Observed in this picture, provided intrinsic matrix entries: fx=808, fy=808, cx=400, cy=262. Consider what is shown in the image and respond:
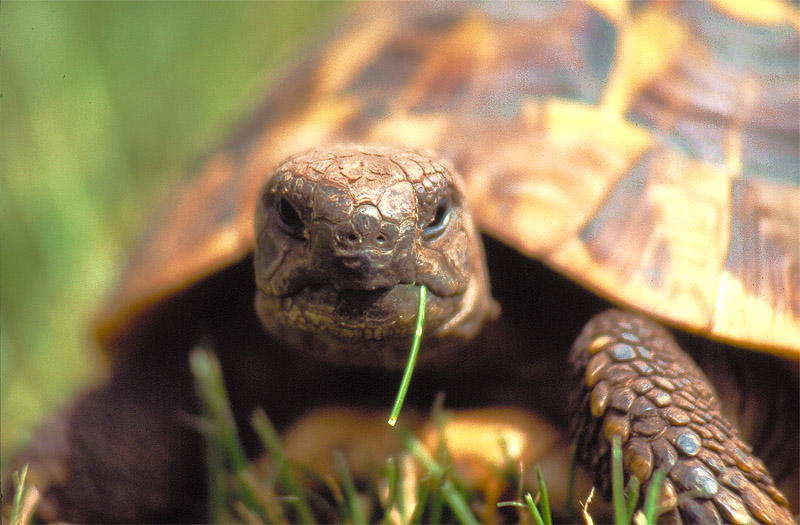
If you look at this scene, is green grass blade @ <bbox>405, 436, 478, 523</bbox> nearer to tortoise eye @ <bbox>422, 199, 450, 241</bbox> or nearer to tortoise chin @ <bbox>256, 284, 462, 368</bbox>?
tortoise chin @ <bbox>256, 284, 462, 368</bbox>

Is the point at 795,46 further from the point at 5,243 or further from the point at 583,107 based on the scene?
the point at 5,243

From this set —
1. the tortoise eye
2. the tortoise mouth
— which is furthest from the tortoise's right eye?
the tortoise eye

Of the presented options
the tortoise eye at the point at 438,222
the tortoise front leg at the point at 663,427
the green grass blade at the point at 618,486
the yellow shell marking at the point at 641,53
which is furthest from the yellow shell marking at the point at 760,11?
the green grass blade at the point at 618,486

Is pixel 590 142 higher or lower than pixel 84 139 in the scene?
higher

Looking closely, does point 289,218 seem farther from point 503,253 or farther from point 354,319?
point 503,253

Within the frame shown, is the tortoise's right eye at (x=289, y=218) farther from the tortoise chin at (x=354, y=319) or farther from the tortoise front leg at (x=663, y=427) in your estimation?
the tortoise front leg at (x=663, y=427)

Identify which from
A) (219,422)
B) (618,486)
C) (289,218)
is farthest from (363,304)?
(219,422)
